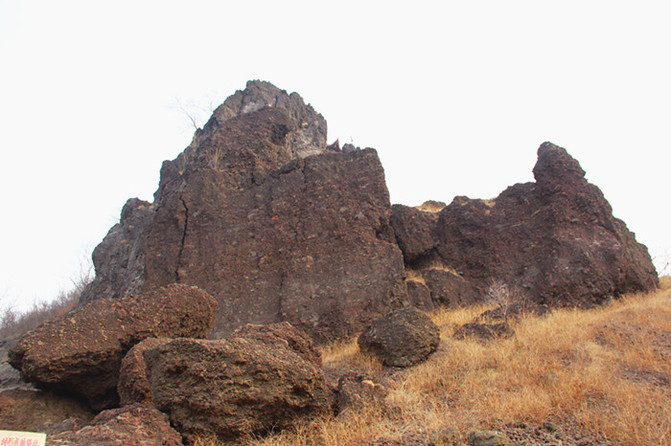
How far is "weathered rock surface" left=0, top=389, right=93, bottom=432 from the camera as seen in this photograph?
4938mm

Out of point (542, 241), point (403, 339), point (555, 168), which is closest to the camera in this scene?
point (403, 339)

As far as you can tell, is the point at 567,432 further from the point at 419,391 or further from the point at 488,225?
Result: the point at 488,225

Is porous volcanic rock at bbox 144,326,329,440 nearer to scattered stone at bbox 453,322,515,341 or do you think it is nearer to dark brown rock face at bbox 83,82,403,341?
scattered stone at bbox 453,322,515,341

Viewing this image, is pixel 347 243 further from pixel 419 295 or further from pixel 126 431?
pixel 126 431

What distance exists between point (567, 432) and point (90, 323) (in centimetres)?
552

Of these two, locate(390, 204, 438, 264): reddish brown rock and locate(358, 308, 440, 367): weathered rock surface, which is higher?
locate(390, 204, 438, 264): reddish brown rock

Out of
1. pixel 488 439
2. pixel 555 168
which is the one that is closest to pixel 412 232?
pixel 555 168

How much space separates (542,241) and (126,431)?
9638 millimetres

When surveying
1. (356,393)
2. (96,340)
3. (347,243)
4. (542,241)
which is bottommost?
(356,393)

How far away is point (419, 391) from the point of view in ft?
17.0

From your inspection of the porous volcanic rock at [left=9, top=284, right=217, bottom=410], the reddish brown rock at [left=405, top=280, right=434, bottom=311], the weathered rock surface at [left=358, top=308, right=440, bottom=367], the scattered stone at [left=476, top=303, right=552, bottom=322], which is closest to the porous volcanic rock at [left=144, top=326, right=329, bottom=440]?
the porous volcanic rock at [left=9, top=284, right=217, bottom=410]

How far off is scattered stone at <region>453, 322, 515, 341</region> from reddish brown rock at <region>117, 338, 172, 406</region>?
482 centimetres

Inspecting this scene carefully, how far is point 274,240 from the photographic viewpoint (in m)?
9.48

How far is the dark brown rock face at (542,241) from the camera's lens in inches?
370
